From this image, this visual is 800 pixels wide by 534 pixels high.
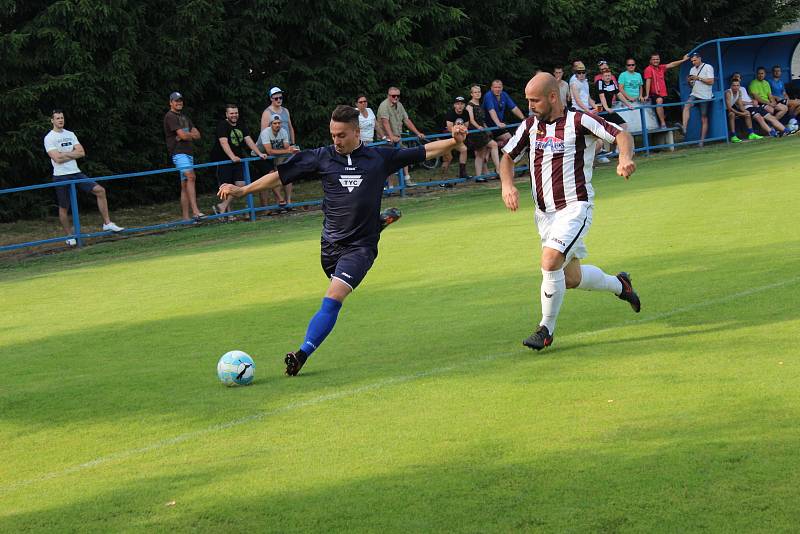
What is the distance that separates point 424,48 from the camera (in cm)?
2684

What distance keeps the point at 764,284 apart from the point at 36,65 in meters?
15.5

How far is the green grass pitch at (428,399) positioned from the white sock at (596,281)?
285 mm

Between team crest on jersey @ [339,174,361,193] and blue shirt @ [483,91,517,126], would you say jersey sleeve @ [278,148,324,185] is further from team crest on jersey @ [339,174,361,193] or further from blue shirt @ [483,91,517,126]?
blue shirt @ [483,91,517,126]

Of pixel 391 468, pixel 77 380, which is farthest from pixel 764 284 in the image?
pixel 77 380

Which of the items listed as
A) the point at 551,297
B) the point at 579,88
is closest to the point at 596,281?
the point at 551,297

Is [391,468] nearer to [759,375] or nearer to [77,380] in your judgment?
[759,375]

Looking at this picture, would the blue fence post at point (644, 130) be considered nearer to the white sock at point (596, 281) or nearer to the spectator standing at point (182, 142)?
the spectator standing at point (182, 142)

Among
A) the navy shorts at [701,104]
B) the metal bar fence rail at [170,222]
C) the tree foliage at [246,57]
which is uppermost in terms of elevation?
the tree foliage at [246,57]

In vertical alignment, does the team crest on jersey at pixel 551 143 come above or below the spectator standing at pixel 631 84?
below

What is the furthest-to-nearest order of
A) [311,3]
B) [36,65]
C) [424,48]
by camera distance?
[424,48], [311,3], [36,65]

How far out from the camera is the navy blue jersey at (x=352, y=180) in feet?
27.7

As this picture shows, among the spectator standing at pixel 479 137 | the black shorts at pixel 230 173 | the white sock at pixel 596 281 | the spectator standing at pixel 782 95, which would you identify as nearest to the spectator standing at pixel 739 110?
the spectator standing at pixel 782 95

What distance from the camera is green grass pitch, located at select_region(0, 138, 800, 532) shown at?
5.05 meters

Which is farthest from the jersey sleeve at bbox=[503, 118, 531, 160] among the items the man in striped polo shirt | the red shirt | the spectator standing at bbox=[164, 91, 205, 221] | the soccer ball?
the red shirt
